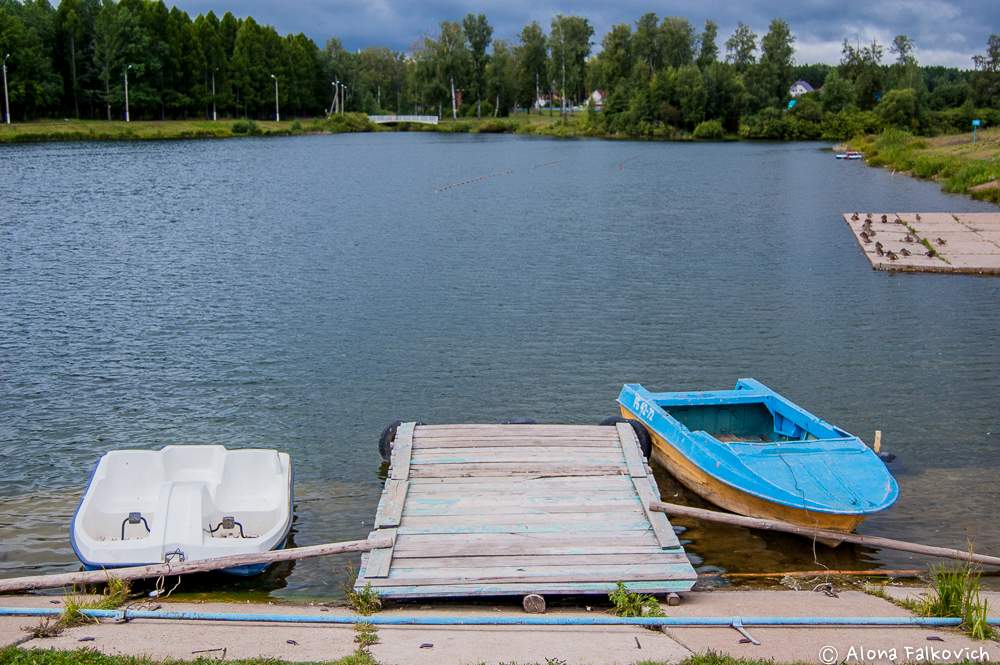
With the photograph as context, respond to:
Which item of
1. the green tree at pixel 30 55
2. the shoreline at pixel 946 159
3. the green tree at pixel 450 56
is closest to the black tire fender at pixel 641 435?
the shoreline at pixel 946 159

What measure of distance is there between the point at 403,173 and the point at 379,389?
59.1 meters

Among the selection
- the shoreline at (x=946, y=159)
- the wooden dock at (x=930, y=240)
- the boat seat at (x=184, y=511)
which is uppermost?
the shoreline at (x=946, y=159)

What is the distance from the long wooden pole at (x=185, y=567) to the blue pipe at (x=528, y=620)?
1333 mm

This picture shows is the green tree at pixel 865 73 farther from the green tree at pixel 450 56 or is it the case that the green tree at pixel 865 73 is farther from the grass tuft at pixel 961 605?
the grass tuft at pixel 961 605

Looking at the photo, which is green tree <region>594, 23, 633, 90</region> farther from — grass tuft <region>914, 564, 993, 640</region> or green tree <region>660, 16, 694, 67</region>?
grass tuft <region>914, 564, 993, 640</region>

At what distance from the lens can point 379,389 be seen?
21953 mm

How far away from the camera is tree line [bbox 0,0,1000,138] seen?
133 meters

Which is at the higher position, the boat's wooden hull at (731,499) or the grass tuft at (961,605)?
the grass tuft at (961,605)

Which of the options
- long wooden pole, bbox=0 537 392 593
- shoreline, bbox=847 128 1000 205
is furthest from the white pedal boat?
shoreline, bbox=847 128 1000 205

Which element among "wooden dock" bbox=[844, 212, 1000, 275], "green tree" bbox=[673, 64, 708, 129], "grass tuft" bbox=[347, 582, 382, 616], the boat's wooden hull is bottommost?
the boat's wooden hull

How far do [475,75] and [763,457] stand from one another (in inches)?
6836

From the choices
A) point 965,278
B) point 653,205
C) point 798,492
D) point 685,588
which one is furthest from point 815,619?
point 653,205

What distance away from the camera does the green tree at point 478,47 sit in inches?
7121

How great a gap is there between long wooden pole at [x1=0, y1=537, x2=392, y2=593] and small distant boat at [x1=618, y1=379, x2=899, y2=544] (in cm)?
600
